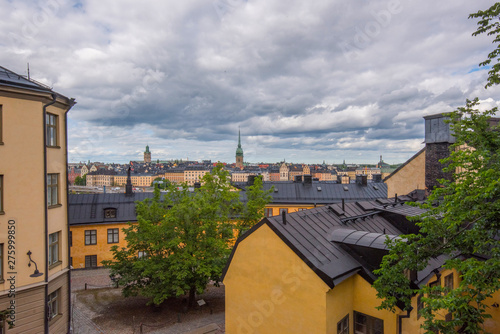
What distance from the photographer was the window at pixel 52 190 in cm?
1415

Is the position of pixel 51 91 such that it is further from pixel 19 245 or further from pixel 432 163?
pixel 432 163

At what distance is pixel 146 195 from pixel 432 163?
27098 mm

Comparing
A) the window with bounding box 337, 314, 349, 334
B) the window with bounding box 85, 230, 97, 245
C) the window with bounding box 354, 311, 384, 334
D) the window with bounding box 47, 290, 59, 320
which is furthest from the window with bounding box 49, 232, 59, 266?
the window with bounding box 85, 230, 97, 245

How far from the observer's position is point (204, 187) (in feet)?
66.6

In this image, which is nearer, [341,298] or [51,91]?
[341,298]

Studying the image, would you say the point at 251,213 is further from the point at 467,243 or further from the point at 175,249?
the point at 467,243

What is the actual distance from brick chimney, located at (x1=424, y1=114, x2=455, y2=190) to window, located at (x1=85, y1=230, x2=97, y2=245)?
2843 cm

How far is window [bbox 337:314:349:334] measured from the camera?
10.3 metres

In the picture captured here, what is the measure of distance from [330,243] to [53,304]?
1261 centimetres

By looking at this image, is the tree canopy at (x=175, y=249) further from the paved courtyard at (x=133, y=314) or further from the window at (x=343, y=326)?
the window at (x=343, y=326)

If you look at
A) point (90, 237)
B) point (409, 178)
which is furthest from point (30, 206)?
point (409, 178)

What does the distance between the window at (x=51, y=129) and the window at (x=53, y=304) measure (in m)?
6.74

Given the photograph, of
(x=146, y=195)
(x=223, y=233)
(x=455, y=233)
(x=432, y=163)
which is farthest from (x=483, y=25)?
(x=146, y=195)

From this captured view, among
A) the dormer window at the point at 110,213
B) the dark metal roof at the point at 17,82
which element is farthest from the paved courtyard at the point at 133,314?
the dark metal roof at the point at 17,82
